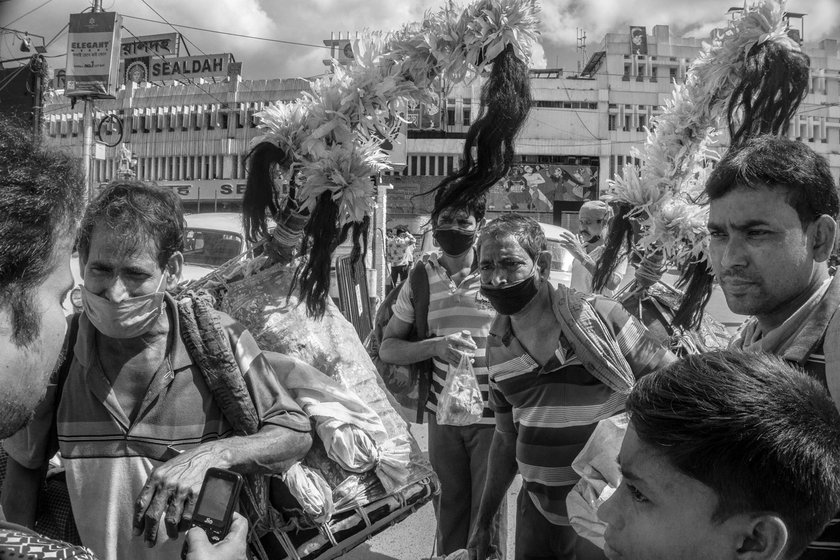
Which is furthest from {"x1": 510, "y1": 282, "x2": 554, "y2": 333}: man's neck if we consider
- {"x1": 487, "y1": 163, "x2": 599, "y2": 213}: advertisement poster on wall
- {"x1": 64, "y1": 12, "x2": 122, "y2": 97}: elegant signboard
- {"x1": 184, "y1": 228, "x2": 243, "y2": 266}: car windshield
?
{"x1": 487, "y1": 163, "x2": 599, "y2": 213}: advertisement poster on wall

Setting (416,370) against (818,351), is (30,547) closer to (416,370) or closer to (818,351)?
(818,351)

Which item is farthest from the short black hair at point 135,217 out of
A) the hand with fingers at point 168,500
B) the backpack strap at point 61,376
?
the hand with fingers at point 168,500

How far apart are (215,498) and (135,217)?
2.97 ft

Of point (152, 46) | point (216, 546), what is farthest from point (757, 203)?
point (152, 46)

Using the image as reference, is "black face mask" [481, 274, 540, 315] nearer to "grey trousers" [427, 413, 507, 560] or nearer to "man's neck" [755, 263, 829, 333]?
"grey trousers" [427, 413, 507, 560]

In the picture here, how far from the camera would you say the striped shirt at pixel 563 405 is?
2.62m

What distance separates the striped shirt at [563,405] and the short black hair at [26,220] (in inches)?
71.6

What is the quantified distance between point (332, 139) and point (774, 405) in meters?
2.24

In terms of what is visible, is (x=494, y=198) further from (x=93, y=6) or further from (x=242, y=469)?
(x=242, y=469)

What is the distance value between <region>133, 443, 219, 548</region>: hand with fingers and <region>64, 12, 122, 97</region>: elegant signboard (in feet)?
55.8

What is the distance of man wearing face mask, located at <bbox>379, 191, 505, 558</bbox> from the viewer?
368 centimetres

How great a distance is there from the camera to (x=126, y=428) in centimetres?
200

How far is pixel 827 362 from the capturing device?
4.70 feet

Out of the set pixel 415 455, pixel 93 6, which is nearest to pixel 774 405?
pixel 415 455
